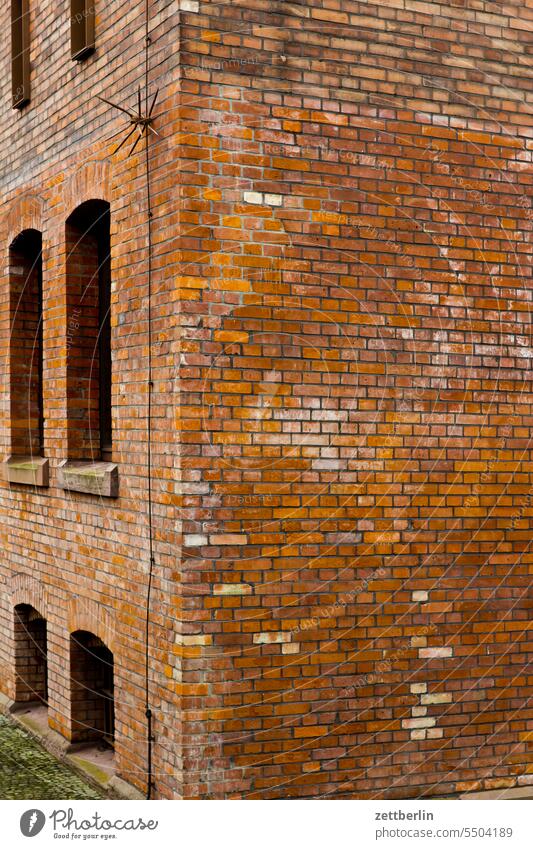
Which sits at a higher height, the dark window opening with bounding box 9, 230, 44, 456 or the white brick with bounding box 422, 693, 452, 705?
the dark window opening with bounding box 9, 230, 44, 456

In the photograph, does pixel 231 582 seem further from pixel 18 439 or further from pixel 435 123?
pixel 18 439

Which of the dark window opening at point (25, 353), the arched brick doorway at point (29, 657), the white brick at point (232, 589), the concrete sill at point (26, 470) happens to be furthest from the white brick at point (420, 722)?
the dark window opening at point (25, 353)

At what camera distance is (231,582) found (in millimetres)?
6082

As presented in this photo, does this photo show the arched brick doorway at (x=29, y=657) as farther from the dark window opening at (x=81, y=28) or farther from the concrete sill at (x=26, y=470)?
the dark window opening at (x=81, y=28)

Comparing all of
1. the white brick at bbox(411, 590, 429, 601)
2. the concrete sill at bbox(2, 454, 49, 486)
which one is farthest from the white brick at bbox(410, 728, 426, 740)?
the concrete sill at bbox(2, 454, 49, 486)

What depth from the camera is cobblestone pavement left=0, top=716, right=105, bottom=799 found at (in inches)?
286

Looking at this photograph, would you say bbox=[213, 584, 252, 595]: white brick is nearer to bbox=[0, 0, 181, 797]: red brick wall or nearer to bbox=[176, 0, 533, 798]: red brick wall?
bbox=[176, 0, 533, 798]: red brick wall

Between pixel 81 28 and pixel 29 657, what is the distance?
5305mm

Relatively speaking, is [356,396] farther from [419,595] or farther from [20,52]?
[20,52]

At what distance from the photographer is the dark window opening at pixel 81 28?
7.29m

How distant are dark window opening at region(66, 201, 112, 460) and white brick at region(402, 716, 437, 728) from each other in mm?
2917

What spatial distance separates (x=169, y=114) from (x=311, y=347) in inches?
62.4

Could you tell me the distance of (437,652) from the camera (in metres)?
6.70

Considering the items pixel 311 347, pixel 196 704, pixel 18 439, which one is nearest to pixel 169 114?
pixel 311 347
